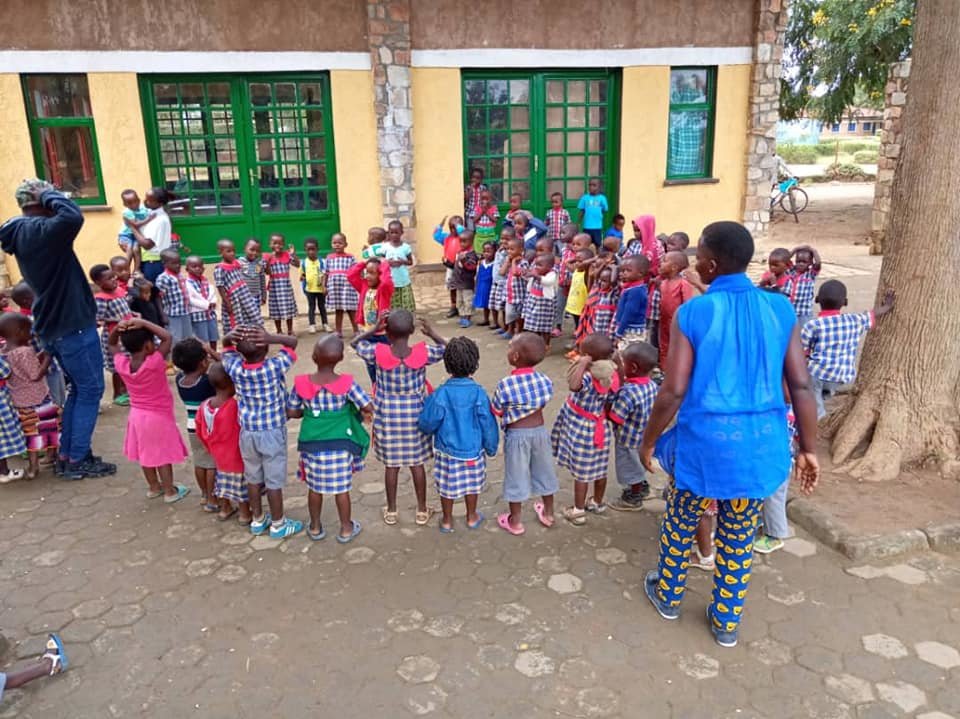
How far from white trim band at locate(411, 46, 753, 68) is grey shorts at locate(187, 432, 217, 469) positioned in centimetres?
→ 703

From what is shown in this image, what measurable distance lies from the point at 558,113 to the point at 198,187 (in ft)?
16.2

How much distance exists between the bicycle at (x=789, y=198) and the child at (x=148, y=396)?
15301 millimetres

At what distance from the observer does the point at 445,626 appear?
10.6 ft

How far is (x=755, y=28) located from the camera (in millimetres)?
10680

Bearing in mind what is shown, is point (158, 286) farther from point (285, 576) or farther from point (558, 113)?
point (558, 113)

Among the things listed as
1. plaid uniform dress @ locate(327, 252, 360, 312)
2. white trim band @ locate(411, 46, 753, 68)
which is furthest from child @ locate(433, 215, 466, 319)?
white trim band @ locate(411, 46, 753, 68)

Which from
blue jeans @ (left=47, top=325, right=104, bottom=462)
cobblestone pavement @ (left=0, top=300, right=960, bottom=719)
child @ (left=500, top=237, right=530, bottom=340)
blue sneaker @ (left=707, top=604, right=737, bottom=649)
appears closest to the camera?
cobblestone pavement @ (left=0, top=300, right=960, bottom=719)

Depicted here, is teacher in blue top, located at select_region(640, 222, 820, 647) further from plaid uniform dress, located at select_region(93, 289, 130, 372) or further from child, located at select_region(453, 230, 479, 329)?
child, located at select_region(453, 230, 479, 329)

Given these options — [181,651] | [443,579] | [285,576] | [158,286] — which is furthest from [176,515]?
[158,286]

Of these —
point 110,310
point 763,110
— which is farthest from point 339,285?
point 763,110

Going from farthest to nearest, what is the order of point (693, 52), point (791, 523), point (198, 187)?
point (693, 52) < point (198, 187) < point (791, 523)

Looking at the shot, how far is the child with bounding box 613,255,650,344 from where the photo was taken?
5.57 m

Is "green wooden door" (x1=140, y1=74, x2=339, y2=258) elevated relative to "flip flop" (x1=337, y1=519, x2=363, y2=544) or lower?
elevated

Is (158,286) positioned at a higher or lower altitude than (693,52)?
lower
